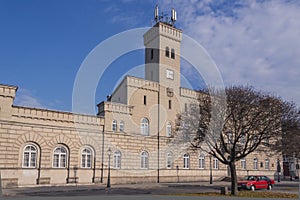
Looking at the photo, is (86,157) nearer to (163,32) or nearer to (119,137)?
(119,137)

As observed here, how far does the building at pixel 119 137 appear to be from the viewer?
3381cm

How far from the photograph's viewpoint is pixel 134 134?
1711 inches

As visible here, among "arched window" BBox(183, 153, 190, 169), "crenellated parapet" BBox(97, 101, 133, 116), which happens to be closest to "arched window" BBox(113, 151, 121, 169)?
"crenellated parapet" BBox(97, 101, 133, 116)

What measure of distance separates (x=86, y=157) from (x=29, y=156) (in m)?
6.87

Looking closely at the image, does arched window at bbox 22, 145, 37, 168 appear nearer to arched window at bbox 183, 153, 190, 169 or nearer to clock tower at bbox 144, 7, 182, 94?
clock tower at bbox 144, 7, 182, 94

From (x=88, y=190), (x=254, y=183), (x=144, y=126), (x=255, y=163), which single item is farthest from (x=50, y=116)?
(x=255, y=163)

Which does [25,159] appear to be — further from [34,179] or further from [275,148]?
[275,148]

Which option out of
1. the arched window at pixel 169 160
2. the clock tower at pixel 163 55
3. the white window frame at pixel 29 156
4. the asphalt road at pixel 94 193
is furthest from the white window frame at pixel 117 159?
the clock tower at pixel 163 55

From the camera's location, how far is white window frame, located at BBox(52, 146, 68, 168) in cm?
3625

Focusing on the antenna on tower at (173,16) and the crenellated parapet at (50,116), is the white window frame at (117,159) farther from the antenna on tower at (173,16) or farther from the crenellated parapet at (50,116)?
the antenna on tower at (173,16)

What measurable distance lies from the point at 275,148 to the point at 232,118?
4.42 meters

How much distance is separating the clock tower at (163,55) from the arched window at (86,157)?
15707mm

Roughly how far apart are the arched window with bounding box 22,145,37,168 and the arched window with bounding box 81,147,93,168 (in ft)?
19.0

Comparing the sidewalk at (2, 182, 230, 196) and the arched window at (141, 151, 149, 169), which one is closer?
the sidewalk at (2, 182, 230, 196)
